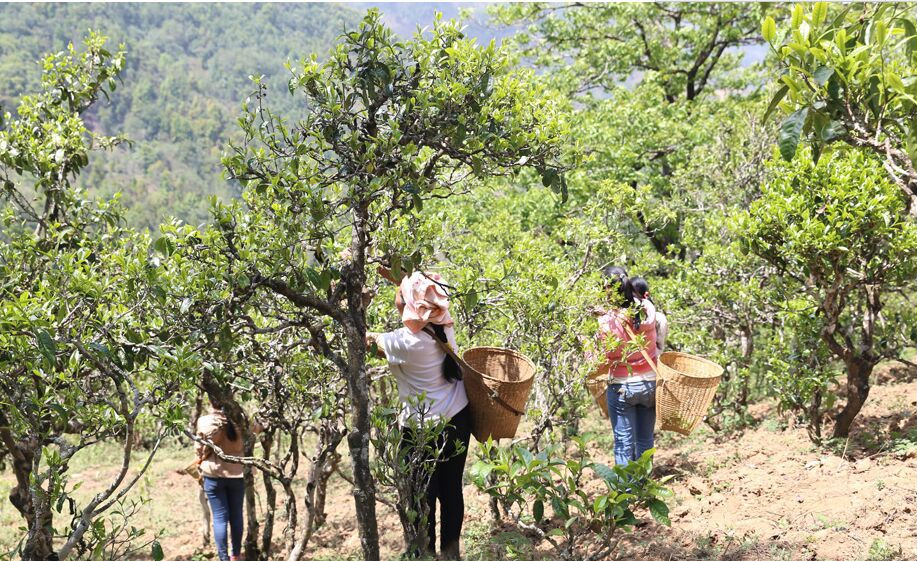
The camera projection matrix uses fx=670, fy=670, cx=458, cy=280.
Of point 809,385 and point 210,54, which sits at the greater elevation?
point 210,54

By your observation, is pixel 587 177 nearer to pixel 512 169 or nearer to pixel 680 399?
pixel 680 399

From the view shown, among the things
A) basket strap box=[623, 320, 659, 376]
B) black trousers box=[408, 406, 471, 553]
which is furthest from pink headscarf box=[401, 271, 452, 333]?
basket strap box=[623, 320, 659, 376]

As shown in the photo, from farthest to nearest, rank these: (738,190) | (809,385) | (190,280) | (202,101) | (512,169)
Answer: (202,101) < (738,190) < (809,385) < (512,169) < (190,280)

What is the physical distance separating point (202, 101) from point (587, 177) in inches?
4154

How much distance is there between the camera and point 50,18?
109 metres

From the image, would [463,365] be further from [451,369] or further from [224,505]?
[224,505]

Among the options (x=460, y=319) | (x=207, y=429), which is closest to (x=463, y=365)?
(x=460, y=319)

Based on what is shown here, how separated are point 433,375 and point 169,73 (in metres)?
123

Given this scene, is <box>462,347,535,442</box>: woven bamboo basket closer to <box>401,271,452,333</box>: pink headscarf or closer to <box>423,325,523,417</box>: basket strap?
<box>423,325,523,417</box>: basket strap

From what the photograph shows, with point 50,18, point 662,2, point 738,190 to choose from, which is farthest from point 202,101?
point 738,190

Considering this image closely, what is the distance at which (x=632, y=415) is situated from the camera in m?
5.05

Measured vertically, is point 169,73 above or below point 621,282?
above

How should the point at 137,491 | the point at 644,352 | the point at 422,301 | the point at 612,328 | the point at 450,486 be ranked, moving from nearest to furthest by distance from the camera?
the point at 422,301 < the point at 450,486 < the point at 644,352 < the point at 612,328 < the point at 137,491

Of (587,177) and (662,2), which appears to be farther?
(662,2)
